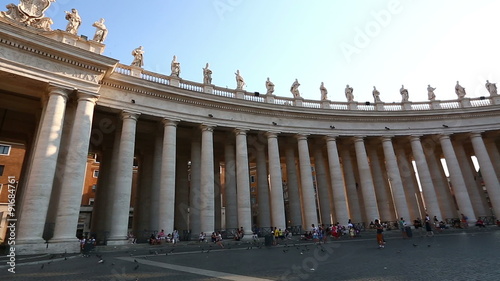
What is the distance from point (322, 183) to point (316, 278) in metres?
28.4

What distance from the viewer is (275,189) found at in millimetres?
29172

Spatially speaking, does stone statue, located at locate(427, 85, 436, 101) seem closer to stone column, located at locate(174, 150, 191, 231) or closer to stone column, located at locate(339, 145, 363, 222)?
stone column, located at locate(339, 145, 363, 222)

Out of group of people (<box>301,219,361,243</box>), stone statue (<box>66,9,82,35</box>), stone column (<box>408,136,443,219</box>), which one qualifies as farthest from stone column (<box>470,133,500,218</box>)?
stone statue (<box>66,9,82,35</box>)

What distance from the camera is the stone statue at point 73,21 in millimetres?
22219

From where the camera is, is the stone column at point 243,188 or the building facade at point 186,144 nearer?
the building facade at point 186,144

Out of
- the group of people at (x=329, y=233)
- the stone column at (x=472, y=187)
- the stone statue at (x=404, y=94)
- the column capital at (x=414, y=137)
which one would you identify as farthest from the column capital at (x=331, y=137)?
the stone column at (x=472, y=187)

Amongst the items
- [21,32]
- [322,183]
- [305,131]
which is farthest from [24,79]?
[322,183]

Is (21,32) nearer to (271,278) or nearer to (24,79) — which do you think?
(24,79)

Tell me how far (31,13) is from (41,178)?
40.2 feet

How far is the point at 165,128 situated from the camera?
26109 mm

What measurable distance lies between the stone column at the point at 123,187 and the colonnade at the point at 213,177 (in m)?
0.07

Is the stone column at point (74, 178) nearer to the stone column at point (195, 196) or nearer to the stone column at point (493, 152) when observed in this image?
the stone column at point (195, 196)

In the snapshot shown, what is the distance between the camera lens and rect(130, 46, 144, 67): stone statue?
87.8ft

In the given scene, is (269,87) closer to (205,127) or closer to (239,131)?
(239,131)
